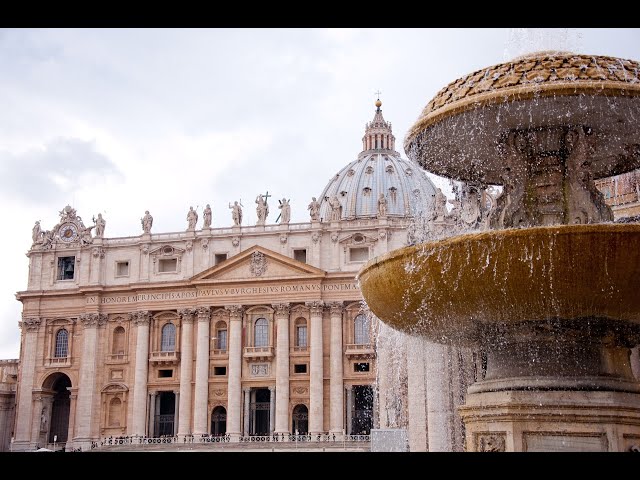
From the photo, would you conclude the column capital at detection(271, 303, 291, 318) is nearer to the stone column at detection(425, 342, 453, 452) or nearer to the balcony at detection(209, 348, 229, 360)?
the balcony at detection(209, 348, 229, 360)

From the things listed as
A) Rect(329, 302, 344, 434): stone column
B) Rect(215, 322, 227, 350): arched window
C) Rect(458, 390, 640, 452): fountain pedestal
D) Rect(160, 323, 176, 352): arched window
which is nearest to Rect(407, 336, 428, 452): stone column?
Rect(458, 390, 640, 452): fountain pedestal

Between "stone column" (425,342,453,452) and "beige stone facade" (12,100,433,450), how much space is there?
34927mm

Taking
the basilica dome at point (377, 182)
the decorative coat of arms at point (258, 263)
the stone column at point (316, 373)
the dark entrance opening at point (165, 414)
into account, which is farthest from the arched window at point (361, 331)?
the basilica dome at point (377, 182)

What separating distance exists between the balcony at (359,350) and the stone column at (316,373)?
5.71 feet

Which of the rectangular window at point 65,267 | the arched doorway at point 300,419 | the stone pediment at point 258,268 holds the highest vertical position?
the rectangular window at point 65,267

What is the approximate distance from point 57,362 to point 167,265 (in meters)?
9.50

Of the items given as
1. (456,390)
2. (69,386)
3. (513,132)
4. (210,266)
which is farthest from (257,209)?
(513,132)

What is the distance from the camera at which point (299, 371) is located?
52000 millimetres

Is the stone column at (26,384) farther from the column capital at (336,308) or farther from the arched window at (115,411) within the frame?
the column capital at (336,308)

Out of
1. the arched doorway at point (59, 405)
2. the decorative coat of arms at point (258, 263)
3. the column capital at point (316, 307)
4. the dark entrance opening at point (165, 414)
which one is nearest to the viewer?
the column capital at point (316, 307)

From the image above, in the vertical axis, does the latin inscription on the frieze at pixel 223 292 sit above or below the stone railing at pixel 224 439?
above

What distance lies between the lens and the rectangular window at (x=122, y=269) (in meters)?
56.7

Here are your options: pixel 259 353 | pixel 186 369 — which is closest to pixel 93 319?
pixel 186 369

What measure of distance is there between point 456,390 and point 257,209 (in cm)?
4120
